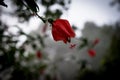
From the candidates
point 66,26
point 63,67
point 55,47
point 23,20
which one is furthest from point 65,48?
point 66,26

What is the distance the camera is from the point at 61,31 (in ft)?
4.11

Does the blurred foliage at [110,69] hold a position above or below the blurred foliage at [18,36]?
above

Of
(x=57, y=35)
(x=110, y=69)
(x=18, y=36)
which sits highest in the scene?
(x=110, y=69)

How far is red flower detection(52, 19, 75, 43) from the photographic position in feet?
4.10

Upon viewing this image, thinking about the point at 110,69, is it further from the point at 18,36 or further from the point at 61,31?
the point at 61,31

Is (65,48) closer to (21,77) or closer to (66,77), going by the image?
(66,77)

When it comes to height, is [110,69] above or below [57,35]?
above

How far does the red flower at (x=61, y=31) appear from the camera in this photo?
125cm

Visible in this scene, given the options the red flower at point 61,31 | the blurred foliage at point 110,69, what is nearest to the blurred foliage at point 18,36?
the red flower at point 61,31

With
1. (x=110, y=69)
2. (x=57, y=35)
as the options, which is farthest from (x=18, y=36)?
(x=110, y=69)

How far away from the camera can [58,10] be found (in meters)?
3.21

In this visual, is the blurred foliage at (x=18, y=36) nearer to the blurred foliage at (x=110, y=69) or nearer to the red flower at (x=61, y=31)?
the red flower at (x=61, y=31)

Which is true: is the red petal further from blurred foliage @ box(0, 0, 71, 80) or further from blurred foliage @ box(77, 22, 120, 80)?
blurred foliage @ box(77, 22, 120, 80)

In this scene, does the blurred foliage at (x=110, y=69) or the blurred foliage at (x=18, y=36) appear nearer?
the blurred foliage at (x=18, y=36)
